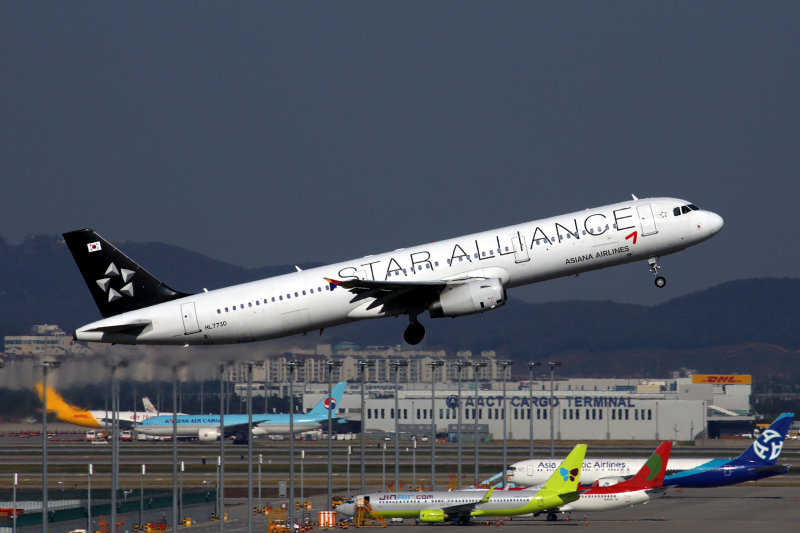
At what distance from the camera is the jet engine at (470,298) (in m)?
58.8

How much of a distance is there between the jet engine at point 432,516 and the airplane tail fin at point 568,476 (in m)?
7.08

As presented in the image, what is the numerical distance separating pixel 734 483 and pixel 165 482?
4693 cm

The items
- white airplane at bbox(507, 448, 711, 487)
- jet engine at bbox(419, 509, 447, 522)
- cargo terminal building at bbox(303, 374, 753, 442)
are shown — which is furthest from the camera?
cargo terminal building at bbox(303, 374, 753, 442)

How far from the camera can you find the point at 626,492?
288 feet

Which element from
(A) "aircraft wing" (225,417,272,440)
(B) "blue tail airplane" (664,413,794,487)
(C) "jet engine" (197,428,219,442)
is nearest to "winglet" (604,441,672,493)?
(B) "blue tail airplane" (664,413,794,487)

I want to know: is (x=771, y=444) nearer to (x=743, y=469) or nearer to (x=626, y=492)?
(x=743, y=469)

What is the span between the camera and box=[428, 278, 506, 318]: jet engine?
5875cm

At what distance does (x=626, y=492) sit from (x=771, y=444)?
604 inches

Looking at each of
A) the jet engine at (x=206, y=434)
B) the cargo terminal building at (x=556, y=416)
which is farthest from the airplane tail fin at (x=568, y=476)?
the cargo terminal building at (x=556, y=416)

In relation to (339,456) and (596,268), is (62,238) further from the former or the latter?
(339,456)

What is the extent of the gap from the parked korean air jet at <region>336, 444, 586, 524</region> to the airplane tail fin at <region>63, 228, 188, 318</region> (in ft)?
90.4

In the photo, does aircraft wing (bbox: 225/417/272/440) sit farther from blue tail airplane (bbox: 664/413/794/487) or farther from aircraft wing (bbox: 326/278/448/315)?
aircraft wing (bbox: 326/278/448/315)

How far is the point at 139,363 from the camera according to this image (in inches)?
2527

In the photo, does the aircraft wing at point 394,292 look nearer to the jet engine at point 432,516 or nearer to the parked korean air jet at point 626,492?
the jet engine at point 432,516
